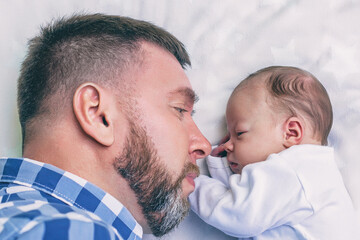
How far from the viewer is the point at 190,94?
115cm

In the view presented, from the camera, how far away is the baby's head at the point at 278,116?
1244mm

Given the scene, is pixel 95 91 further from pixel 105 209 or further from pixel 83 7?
pixel 83 7

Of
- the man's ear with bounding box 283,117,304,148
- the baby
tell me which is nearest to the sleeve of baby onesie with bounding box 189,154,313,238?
the baby

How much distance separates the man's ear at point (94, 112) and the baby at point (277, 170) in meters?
0.43

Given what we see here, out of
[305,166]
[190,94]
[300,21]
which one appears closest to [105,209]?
[190,94]

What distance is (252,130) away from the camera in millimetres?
1263

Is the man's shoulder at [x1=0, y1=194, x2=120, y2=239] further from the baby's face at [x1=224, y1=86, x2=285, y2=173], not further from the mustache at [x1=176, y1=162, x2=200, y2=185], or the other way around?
the baby's face at [x1=224, y1=86, x2=285, y2=173]

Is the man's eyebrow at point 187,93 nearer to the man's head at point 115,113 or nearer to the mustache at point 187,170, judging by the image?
the man's head at point 115,113

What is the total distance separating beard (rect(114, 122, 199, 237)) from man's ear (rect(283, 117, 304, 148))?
325 millimetres

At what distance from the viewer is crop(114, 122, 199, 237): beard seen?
100 centimetres

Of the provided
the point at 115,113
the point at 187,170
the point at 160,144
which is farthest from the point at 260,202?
the point at 115,113

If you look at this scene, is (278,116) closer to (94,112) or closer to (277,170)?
(277,170)

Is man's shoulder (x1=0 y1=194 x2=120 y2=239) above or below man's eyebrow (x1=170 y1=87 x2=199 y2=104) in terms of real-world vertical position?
below

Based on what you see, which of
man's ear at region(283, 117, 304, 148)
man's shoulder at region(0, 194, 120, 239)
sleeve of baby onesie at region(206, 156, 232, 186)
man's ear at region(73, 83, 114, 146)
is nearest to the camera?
man's shoulder at region(0, 194, 120, 239)
